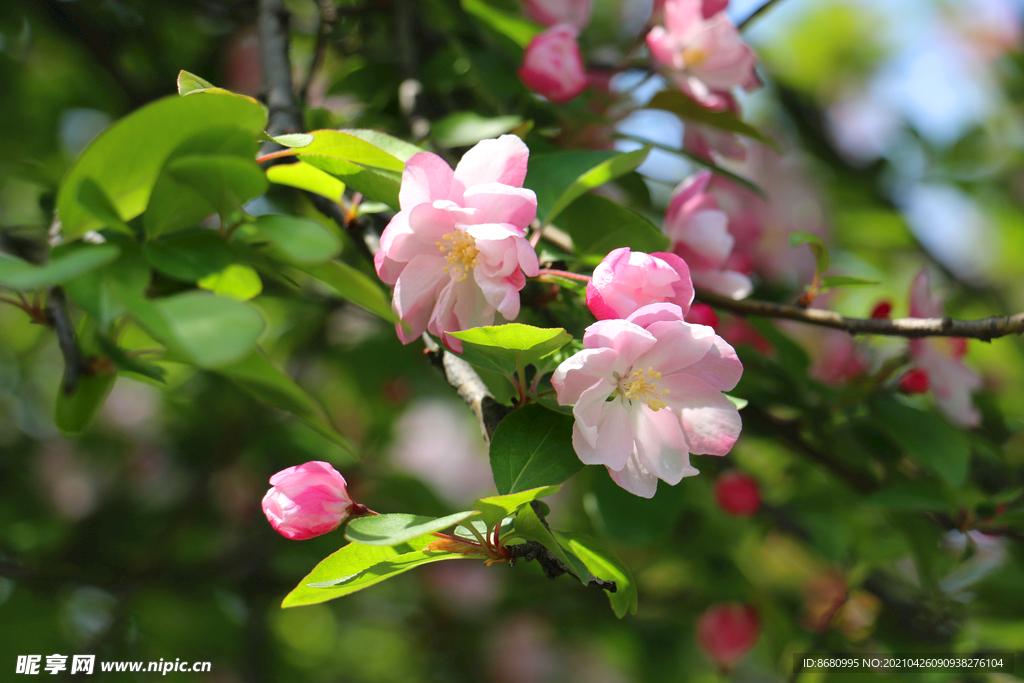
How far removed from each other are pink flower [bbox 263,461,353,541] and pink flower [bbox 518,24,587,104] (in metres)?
0.65

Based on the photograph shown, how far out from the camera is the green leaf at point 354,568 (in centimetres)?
58

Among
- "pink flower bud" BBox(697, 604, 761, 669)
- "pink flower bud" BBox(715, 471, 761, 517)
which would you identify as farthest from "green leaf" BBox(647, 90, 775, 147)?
"pink flower bud" BBox(697, 604, 761, 669)

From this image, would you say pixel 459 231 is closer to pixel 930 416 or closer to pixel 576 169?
pixel 576 169

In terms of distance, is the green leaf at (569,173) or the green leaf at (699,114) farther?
the green leaf at (699,114)

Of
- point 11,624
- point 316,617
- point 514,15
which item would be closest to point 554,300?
point 514,15

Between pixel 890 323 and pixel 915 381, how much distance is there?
45cm

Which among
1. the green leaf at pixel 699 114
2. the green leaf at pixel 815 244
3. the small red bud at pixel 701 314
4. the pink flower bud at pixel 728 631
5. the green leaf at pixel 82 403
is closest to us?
the green leaf at pixel 82 403

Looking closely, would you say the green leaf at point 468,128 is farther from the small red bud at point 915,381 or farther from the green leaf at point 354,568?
the small red bud at point 915,381

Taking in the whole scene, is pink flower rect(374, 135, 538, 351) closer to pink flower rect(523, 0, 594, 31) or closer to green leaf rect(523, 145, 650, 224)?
green leaf rect(523, 145, 650, 224)

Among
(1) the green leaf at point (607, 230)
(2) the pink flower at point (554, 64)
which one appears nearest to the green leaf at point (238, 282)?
(1) the green leaf at point (607, 230)

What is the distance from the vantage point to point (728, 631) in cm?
163

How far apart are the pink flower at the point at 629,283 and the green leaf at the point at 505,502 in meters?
0.18

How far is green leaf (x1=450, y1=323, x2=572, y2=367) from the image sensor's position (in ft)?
1.86

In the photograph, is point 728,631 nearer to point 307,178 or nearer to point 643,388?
point 643,388
